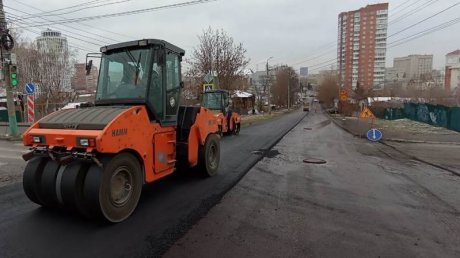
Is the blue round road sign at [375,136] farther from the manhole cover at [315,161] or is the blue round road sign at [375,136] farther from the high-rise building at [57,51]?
the high-rise building at [57,51]

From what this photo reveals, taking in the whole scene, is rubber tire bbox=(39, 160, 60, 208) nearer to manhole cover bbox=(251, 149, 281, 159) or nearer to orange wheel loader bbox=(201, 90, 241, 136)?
manhole cover bbox=(251, 149, 281, 159)

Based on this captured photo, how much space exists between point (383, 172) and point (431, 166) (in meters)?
2.36

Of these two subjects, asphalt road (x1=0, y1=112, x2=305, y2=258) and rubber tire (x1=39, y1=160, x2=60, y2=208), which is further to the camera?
rubber tire (x1=39, y1=160, x2=60, y2=208)

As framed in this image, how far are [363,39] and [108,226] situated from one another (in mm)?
49343

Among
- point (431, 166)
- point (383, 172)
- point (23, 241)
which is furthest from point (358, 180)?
point (23, 241)

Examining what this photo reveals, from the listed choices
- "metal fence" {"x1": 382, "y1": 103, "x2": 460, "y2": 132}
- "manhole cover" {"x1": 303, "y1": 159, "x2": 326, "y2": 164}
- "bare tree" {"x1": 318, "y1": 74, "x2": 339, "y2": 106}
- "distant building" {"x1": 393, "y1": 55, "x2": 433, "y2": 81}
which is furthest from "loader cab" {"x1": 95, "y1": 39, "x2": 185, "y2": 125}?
"distant building" {"x1": 393, "y1": 55, "x2": 433, "y2": 81}

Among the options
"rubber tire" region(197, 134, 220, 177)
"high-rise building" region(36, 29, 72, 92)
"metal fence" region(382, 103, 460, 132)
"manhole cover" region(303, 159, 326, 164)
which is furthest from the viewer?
"high-rise building" region(36, 29, 72, 92)

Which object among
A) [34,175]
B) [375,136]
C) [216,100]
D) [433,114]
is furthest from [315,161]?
[433,114]

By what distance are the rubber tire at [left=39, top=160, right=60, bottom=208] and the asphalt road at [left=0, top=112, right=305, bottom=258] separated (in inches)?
11.9

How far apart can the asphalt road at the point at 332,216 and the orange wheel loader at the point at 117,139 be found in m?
1.35

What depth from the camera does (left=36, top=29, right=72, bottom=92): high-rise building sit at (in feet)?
143

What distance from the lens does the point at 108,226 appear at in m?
5.28

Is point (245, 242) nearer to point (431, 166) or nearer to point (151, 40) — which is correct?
point (151, 40)

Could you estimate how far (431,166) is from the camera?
11.1m
